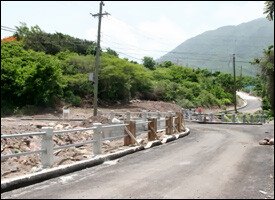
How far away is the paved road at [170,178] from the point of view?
9539 millimetres

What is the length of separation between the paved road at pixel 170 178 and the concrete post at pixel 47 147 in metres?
0.66

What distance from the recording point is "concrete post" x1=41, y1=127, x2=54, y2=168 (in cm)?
1191

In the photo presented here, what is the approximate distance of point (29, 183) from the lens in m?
10.6

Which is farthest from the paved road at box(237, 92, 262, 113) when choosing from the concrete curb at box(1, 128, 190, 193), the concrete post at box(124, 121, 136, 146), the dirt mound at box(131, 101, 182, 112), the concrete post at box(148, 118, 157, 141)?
the concrete curb at box(1, 128, 190, 193)

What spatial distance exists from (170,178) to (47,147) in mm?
3285

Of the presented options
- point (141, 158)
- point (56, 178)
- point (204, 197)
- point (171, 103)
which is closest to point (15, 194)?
point (56, 178)

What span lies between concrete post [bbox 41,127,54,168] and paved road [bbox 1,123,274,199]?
0.66m


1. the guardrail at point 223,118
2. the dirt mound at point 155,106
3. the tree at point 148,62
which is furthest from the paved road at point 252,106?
the guardrail at point 223,118

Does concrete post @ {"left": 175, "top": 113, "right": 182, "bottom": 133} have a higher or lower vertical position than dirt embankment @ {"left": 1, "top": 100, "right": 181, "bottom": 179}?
higher

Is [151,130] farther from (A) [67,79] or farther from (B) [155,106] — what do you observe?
(B) [155,106]

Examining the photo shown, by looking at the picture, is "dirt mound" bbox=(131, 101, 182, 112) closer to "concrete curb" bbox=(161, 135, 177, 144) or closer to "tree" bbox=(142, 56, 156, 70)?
"tree" bbox=(142, 56, 156, 70)

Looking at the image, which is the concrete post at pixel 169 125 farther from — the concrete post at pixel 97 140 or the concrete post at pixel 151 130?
the concrete post at pixel 97 140

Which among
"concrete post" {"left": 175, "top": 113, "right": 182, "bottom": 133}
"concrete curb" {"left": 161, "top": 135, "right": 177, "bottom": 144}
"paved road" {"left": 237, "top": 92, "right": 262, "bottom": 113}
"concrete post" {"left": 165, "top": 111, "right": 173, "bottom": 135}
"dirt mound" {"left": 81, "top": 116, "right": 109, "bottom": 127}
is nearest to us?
"concrete curb" {"left": 161, "top": 135, "right": 177, "bottom": 144}

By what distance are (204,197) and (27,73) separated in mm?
39119
